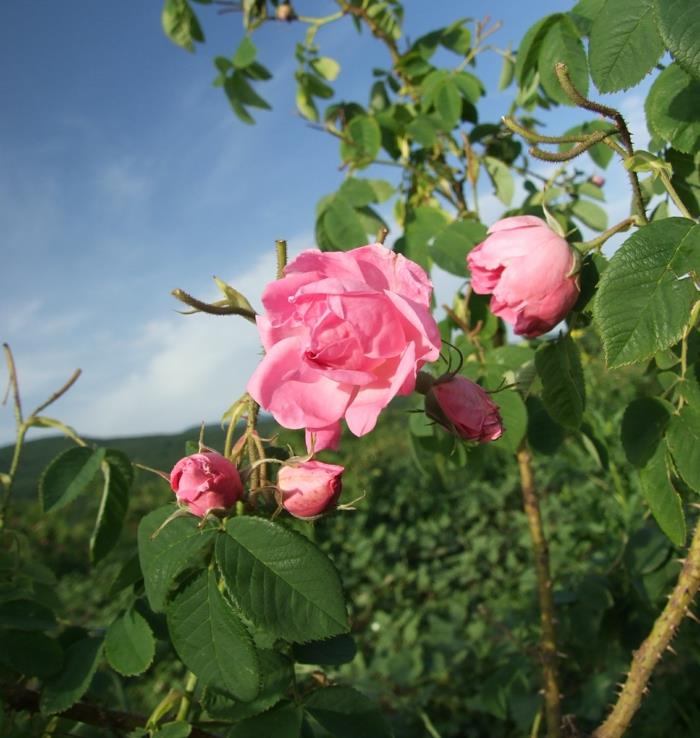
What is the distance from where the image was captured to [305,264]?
0.59m

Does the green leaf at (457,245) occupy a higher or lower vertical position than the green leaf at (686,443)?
higher

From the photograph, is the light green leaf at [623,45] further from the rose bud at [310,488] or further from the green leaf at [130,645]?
the green leaf at [130,645]

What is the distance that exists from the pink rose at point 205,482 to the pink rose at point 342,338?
0.33 feet

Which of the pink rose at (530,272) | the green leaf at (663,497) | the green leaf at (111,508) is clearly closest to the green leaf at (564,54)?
the pink rose at (530,272)

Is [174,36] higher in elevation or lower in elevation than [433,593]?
higher

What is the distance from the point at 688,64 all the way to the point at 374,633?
326 cm

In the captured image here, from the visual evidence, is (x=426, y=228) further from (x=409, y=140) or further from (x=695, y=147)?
(x=695, y=147)

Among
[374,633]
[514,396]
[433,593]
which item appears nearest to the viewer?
[514,396]

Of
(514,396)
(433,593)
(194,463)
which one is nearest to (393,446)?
(433,593)

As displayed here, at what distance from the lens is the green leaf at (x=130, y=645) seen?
32.6 inches

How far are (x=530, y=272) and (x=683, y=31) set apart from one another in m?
0.25

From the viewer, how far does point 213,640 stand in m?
0.64

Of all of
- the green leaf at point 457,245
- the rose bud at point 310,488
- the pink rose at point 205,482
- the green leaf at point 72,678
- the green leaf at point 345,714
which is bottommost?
the green leaf at point 345,714

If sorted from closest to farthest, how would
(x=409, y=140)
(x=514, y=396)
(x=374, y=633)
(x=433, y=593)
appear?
(x=514, y=396) → (x=409, y=140) → (x=374, y=633) → (x=433, y=593)
